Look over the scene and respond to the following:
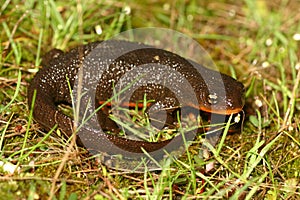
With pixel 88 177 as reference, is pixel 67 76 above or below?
above

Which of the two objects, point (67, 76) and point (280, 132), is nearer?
point (280, 132)

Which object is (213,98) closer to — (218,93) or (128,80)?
(218,93)

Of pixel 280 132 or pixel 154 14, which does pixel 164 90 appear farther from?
pixel 154 14

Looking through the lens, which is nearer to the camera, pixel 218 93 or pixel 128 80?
pixel 218 93

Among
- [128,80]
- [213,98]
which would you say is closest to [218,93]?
[213,98]

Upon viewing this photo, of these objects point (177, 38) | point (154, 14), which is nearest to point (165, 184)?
point (177, 38)

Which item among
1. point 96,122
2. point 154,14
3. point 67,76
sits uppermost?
point 154,14

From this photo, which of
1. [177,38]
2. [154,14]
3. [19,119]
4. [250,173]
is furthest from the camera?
[154,14]

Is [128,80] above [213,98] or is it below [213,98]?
above
